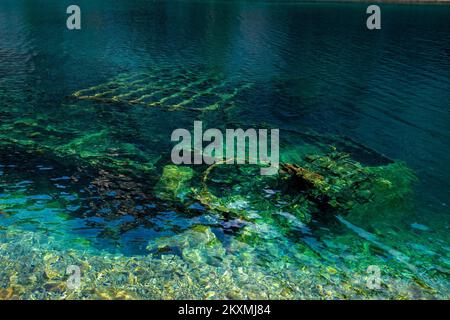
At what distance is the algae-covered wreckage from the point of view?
54.5 feet

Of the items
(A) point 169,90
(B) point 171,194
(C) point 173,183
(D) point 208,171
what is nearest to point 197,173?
(D) point 208,171

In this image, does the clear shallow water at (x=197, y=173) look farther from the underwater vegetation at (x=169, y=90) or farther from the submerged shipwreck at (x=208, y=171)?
the underwater vegetation at (x=169, y=90)

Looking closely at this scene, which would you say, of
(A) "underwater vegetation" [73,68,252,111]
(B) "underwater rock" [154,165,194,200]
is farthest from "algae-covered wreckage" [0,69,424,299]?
(A) "underwater vegetation" [73,68,252,111]

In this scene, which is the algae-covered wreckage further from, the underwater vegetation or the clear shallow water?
the underwater vegetation

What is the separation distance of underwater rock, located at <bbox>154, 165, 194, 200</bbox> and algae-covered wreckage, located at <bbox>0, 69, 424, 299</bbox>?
62mm

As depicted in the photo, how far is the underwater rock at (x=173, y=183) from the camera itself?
22477 millimetres

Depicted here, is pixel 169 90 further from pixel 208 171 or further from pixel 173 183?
pixel 173 183

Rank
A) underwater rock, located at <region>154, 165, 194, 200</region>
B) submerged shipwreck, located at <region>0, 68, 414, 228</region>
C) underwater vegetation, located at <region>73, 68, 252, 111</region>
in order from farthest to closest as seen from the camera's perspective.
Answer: underwater vegetation, located at <region>73, 68, 252, 111</region>, underwater rock, located at <region>154, 165, 194, 200</region>, submerged shipwreck, located at <region>0, 68, 414, 228</region>

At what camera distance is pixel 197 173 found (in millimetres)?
24906

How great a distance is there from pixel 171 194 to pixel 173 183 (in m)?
1.21

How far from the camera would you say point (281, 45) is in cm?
6600
